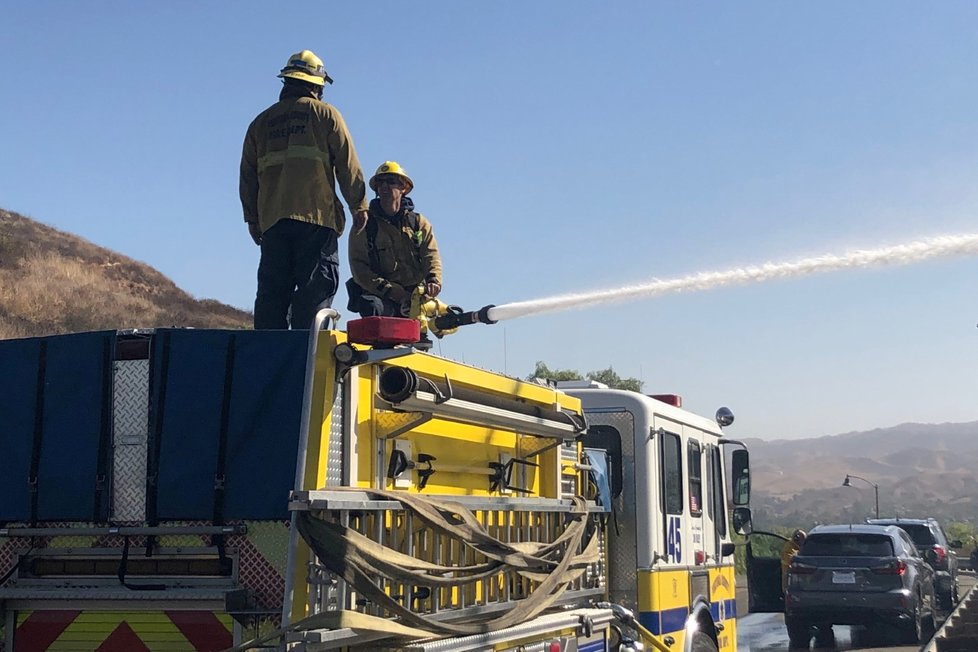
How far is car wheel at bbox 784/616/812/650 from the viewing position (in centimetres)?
1576

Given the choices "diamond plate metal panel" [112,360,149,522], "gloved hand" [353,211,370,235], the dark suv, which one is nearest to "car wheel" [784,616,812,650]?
the dark suv

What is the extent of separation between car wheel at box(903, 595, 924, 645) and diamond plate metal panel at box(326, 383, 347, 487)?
42.4 ft

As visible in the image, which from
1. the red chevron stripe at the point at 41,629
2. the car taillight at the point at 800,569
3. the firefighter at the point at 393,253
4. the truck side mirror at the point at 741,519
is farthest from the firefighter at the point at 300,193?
the car taillight at the point at 800,569

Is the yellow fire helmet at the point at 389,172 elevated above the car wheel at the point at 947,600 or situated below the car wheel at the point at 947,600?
above

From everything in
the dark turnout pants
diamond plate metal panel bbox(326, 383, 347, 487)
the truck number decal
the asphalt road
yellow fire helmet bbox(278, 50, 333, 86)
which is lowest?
the asphalt road

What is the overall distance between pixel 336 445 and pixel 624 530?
3583mm

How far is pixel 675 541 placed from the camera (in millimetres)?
8062

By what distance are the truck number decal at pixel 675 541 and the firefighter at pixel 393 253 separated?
237cm

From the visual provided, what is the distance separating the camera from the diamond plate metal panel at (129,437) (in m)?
4.60

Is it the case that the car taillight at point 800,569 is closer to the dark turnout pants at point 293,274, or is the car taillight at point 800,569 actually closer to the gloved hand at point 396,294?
the gloved hand at point 396,294

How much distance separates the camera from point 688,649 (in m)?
7.91

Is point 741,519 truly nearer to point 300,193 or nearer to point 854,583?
point 300,193

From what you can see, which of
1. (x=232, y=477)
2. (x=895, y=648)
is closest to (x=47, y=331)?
(x=895, y=648)

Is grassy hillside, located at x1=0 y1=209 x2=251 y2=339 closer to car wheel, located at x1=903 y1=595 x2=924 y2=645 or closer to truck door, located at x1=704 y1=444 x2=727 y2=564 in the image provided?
car wheel, located at x1=903 y1=595 x2=924 y2=645
